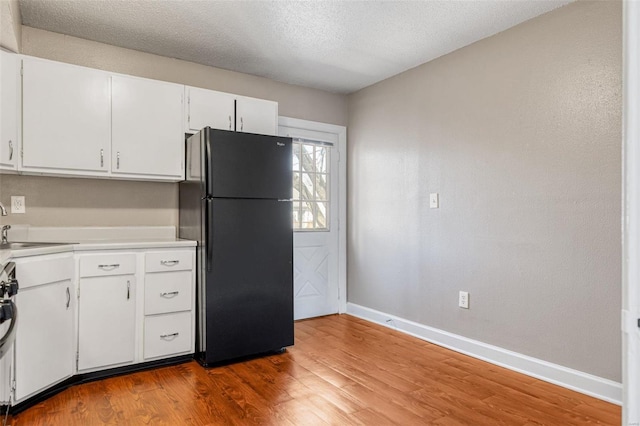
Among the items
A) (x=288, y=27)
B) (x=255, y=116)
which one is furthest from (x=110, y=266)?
(x=288, y=27)

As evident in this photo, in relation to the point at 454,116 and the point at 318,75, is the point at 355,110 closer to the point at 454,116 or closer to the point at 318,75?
the point at 318,75

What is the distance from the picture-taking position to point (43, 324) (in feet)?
7.38

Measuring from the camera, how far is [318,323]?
3.95 meters

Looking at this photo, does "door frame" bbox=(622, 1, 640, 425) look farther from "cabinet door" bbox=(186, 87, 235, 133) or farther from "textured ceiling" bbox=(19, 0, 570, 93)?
"cabinet door" bbox=(186, 87, 235, 133)

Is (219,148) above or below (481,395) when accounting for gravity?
above

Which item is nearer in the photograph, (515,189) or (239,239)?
(515,189)

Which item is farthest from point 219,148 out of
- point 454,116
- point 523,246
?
point 523,246

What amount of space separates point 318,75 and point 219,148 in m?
1.48

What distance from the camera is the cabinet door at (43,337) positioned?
212 centimetres

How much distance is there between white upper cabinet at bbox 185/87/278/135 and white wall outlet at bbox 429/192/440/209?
1.47m

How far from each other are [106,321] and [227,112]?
5.92 feet

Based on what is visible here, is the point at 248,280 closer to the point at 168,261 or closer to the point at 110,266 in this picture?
the point at 168,261

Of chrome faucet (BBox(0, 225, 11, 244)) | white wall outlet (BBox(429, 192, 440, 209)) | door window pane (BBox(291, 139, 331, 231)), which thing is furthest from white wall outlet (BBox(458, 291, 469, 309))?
chrome faucet (BBox(0, 225, 11, 244))

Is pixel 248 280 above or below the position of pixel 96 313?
above
